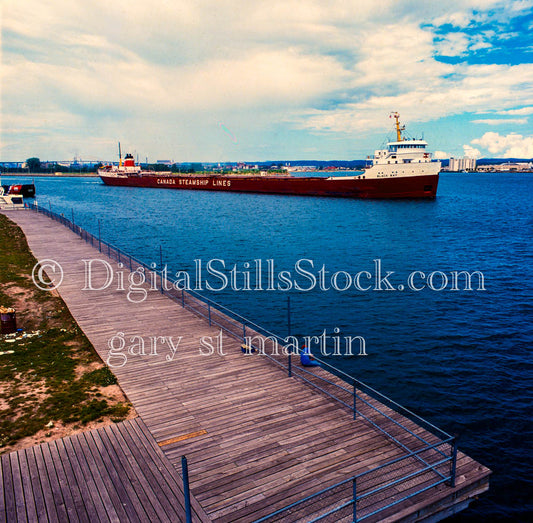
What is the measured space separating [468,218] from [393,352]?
61.2 meters

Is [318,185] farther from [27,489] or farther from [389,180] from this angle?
[27,489]

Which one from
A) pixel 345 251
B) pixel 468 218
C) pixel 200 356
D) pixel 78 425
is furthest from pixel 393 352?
pixel 468 218

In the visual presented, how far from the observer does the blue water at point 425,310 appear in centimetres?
1352

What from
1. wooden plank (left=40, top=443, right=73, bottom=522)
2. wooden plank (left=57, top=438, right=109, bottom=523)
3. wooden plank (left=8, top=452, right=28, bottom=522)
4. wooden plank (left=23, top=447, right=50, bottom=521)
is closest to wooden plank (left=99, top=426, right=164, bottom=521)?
wooden plank (left=57, top=438, right=109, bottom=523)

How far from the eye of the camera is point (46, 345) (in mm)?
15305

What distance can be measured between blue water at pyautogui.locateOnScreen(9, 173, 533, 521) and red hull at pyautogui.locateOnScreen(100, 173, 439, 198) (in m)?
25.3

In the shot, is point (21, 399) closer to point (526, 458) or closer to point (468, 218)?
point (526, 458)

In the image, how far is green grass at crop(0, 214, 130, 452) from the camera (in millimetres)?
10430

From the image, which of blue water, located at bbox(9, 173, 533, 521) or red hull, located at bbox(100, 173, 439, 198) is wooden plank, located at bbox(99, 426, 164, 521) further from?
red hull, located at bbox(100, 173, 439, 198)

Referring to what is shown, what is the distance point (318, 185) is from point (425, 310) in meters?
Result: 82.2

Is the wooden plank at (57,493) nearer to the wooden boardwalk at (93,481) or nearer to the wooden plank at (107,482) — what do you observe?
the wooden boardwalk at (93,481)

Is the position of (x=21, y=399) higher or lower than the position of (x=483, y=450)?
Answer: higher

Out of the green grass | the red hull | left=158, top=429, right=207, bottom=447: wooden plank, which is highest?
the red hull

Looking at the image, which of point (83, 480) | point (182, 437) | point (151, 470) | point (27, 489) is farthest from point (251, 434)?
point (27, 489)
